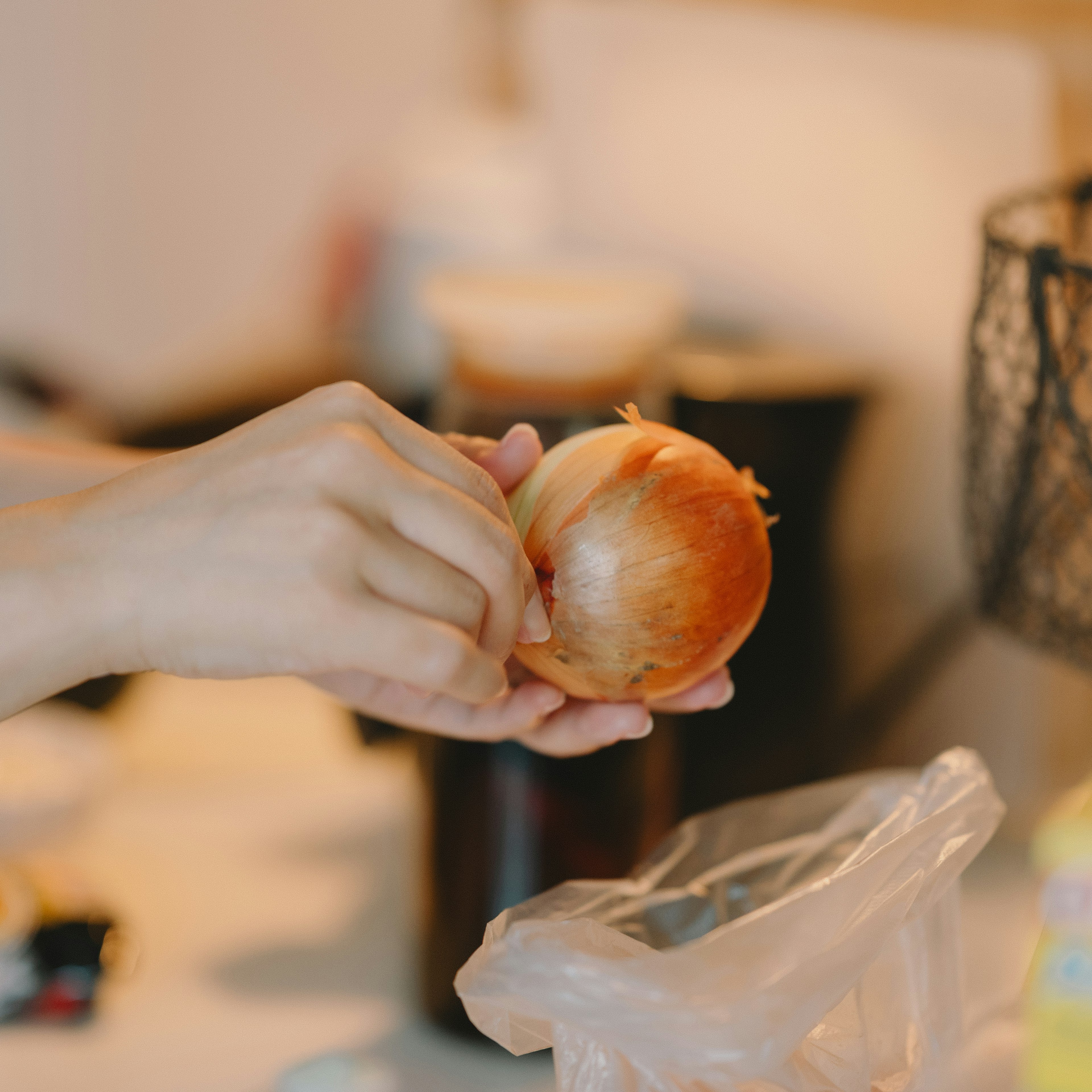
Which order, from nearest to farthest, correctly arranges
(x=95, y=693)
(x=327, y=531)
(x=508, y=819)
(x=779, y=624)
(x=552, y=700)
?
(x=327, y=531) < (x=552, y=700) < (x=508, y=819) < (x=779, y=624) < (x=95, y=693)

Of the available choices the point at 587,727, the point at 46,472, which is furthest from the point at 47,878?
the point at 587,727

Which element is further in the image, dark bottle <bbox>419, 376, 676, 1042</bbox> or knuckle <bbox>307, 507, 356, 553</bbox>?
dark bottle <bbox>419, 376, 676, 1042</bbox>

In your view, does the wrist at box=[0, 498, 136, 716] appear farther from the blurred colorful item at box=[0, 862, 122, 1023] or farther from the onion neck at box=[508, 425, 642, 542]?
the blurred colorful item at box=[0, 862, 122, 1023]

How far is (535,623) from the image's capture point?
356mm

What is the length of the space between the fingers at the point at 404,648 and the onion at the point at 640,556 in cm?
6

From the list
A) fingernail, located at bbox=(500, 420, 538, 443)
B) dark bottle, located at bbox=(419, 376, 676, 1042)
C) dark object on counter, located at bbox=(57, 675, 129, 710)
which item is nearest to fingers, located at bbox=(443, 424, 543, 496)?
fingernail, located at bbox=(500, 420, 538, 443)

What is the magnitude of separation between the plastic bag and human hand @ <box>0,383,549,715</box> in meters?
0.09

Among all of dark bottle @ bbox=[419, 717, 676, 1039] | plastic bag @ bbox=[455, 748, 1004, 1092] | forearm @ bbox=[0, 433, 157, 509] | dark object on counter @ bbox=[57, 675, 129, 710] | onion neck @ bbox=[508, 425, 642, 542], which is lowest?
dark object on counter @ bbox=[57, 675, 129, 710]

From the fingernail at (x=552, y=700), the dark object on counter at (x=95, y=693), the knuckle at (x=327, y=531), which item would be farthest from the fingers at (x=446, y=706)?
the dark object on counter at (x=95, y=693)

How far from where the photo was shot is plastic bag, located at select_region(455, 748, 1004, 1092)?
0.32 metres

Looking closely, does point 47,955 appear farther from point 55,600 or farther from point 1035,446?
point 1035,446

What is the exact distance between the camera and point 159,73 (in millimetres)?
1729

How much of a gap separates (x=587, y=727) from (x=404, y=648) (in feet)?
0.48

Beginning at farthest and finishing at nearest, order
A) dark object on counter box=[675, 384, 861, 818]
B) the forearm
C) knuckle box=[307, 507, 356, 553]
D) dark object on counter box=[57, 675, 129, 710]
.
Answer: dark object on counter box=[57, 675, 129, 710]
dark object on counter box=[675, 384, 861, 818]
the forearm
knuckle box=[307, 507, 356, 553]
